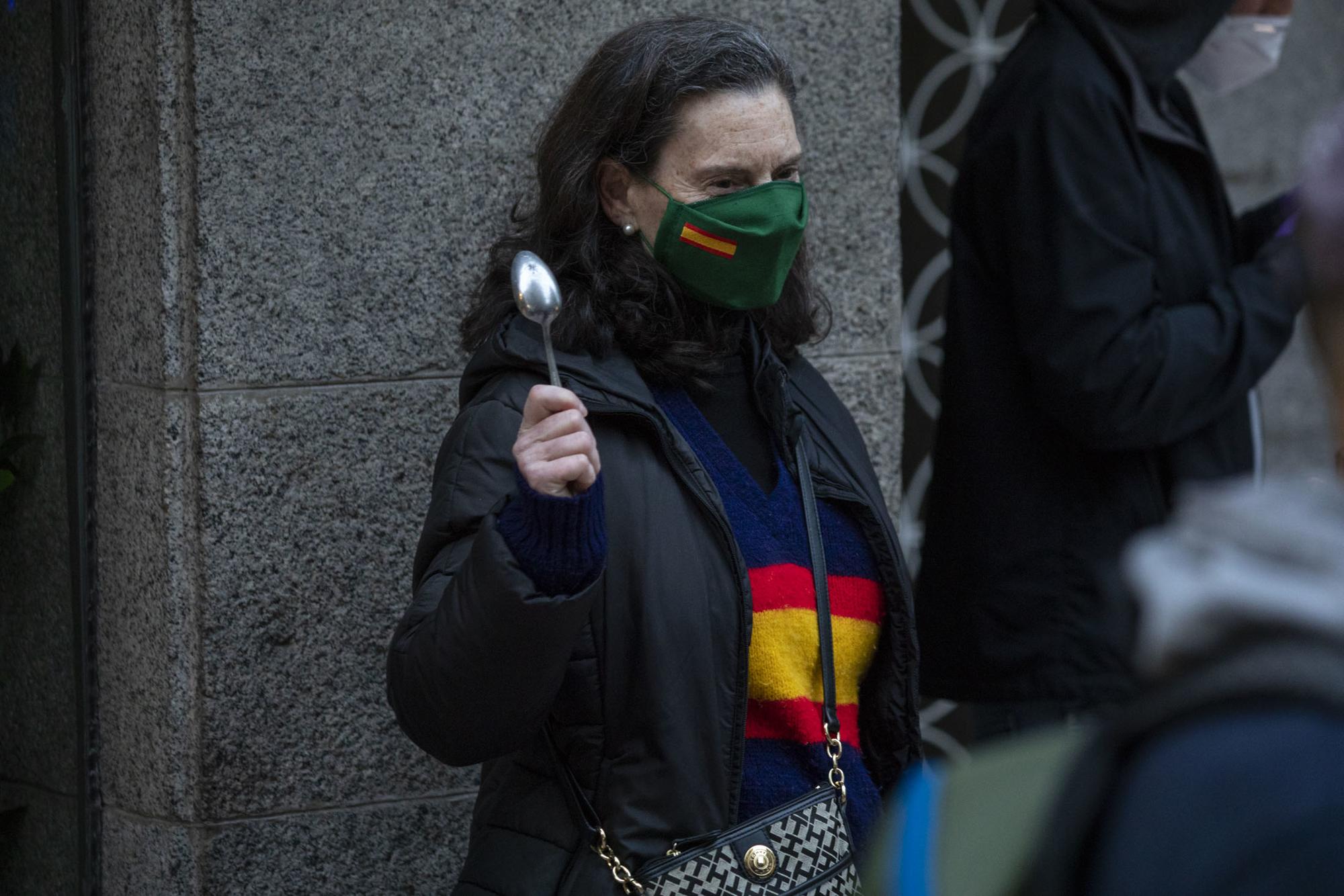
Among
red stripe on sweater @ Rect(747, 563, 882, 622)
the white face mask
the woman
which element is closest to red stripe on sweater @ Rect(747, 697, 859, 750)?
the woman

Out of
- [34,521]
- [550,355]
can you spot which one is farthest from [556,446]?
[34,521]

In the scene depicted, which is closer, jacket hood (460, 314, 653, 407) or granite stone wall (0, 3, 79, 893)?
jacket hood (460, 314, 653, 407)

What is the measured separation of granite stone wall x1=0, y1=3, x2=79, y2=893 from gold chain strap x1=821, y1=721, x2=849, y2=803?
153 centimetres

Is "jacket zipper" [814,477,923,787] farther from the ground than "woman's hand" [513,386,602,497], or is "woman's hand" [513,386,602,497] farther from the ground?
"woman's hand" [513,386,602,497]

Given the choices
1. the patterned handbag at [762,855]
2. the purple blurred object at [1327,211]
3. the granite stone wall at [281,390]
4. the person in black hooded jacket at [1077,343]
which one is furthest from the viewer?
the person in black hooded jacket at [1077,343]

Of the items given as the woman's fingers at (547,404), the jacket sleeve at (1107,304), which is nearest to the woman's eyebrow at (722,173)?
the woman's fingers at (547,404)

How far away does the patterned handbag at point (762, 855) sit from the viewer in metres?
1.97

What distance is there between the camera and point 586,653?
6.67ft

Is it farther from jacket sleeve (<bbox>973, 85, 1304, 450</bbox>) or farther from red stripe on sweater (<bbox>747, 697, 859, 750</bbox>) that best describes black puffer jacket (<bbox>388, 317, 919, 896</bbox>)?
jacket sleeve (<bbox>973, 85, 1304, 450</bbox>)

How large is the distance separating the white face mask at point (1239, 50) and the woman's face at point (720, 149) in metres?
1.25

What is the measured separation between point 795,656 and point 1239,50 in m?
1.83

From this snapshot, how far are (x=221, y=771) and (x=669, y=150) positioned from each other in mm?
1359

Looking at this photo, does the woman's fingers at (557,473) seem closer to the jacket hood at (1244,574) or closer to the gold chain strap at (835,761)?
the gold chain strap at (835,761)

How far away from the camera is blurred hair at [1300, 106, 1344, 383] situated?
93 centimetres
